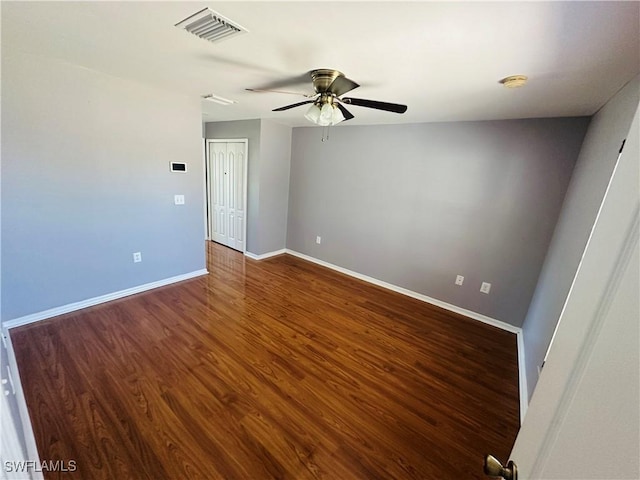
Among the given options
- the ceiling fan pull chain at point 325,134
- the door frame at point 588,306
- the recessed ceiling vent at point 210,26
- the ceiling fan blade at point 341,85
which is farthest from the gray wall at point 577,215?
the ceiling fan pull chain at point 325,134

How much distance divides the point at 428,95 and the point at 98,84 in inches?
119

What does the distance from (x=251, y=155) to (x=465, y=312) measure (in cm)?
386

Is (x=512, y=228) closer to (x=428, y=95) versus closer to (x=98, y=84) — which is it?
(x=428, y=95)

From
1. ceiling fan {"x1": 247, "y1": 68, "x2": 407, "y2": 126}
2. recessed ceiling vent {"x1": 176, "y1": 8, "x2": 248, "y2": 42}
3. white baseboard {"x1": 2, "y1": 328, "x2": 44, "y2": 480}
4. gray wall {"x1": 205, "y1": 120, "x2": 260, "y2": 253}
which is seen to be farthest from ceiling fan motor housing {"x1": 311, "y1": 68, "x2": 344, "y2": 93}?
white baseboard {"x1": 2, "y1": 328, "x2": 44, "y2": 480}

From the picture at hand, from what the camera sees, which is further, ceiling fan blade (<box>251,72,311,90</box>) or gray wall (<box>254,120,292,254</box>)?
gray wall (<box>254,120,292,254</box>)

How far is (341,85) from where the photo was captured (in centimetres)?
193

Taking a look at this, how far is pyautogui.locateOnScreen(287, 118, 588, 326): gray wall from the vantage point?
271cm

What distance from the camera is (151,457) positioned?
4.70ft

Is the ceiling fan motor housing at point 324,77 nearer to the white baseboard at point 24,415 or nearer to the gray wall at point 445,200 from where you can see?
Result: the gray wall at point 445,200

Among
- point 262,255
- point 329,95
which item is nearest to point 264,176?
point 262,255

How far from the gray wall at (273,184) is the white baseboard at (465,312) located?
0.57 m

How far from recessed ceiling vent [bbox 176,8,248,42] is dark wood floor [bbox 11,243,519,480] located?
2299 millimetres

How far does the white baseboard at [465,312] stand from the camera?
209cm

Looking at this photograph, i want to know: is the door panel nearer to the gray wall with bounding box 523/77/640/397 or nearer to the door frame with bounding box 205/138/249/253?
the door frame with bounding box 205/138/249/253
